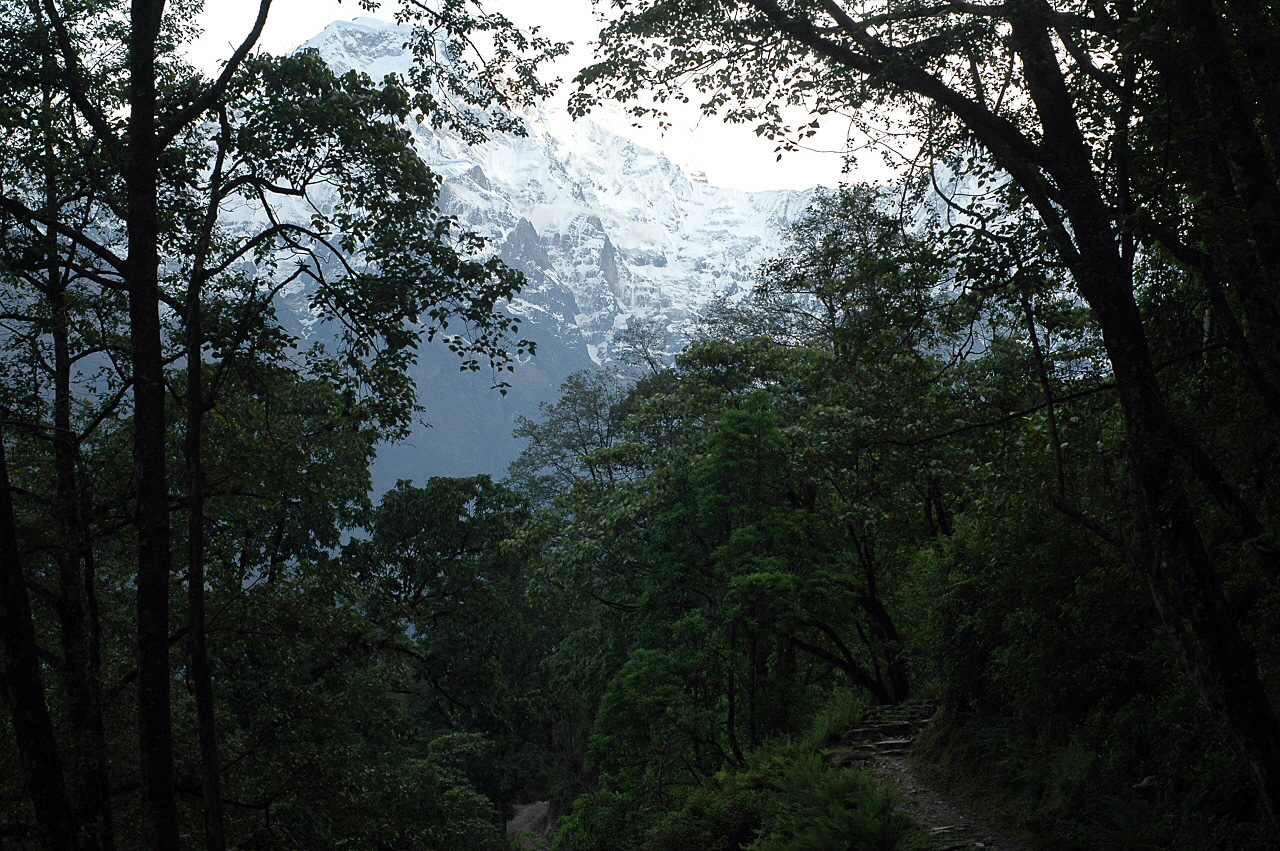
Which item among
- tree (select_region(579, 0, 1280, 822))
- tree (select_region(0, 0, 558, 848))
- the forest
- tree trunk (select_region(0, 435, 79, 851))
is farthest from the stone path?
tree trunk (select_region(0, 435, 79, 851))

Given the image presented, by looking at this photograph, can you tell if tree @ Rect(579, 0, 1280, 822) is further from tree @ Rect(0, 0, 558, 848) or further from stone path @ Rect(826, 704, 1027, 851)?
stone path @ Rect(826, 704, 1027, 851)

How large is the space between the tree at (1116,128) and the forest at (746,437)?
31 millimetres

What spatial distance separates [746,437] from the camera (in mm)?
13117

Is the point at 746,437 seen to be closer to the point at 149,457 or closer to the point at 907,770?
the point at 907,770

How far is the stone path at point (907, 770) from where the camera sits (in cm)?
804

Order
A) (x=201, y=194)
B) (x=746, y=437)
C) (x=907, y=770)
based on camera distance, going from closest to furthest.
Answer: (x=201, y=194), (x=907, y=770), (x=746, y=437)

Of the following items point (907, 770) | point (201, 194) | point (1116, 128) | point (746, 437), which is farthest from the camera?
point (746, 437)

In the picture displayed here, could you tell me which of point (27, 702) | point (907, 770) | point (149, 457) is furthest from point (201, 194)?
point (907, 770)

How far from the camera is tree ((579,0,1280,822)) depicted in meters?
4.83

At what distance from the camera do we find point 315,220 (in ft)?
26.9

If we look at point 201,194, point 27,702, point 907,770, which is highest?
point 201,194

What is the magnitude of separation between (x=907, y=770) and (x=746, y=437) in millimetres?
4945

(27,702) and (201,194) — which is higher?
(201,194)

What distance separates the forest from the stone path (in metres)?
0.27
